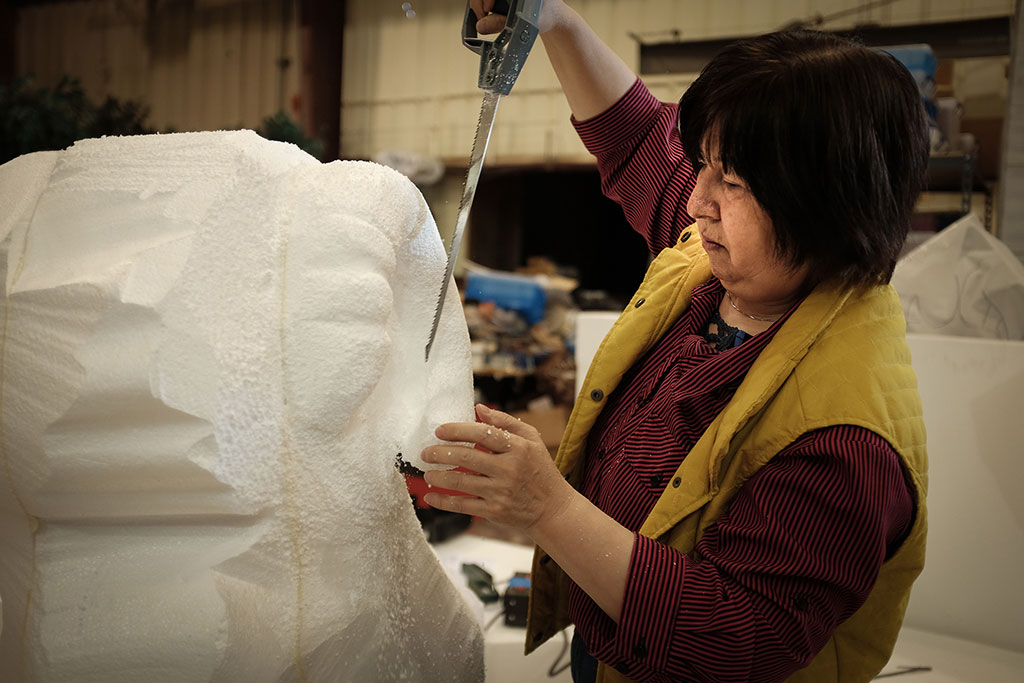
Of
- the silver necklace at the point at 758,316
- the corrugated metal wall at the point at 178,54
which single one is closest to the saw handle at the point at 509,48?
the silver necklace at the point at 758,316

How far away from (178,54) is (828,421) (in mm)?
5639

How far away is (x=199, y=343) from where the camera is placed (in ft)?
2.72

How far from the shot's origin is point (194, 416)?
82 cm

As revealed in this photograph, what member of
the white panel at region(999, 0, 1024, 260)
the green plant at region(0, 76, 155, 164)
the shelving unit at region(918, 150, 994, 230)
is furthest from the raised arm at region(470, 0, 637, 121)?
the green plant at region(0, 76, 155, 164)

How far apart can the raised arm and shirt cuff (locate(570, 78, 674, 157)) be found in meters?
0.01

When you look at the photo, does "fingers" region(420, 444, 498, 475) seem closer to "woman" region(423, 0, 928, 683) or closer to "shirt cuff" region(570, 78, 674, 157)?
"woman" region(423, 0, 928, 683)

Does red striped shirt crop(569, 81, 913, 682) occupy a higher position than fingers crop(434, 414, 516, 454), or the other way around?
fingers crop(434, 414, 516, 454)

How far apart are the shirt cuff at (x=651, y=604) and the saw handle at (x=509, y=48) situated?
0.61m

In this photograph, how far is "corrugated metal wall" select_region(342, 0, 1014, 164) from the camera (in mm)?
3916

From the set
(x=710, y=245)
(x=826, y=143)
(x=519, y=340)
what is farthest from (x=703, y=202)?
(x=519, y=340)

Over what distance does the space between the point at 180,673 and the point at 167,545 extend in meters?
0.14

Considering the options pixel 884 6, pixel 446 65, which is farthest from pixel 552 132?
pixel 884 6

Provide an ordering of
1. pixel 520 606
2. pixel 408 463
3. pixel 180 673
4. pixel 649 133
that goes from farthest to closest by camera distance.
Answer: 1. pixel 520 606
2. pixel 649 133
3. pixel 408 463
4. pixel 180 673

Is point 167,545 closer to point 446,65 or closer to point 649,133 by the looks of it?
point 649,133
